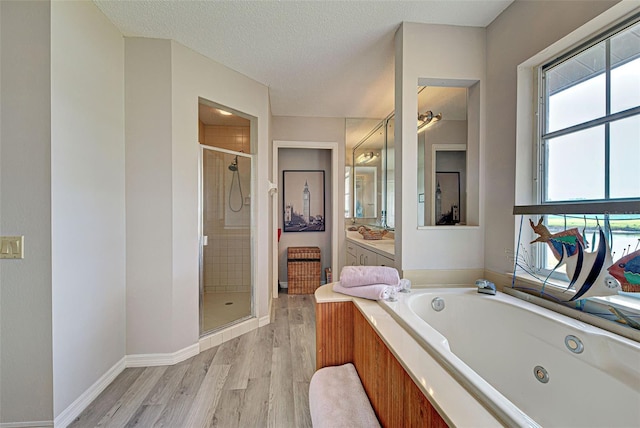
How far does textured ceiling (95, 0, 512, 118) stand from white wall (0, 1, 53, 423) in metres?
0.59

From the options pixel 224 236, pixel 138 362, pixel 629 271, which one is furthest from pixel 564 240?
pixel 138 362

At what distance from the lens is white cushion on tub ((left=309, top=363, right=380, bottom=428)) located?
1189mm

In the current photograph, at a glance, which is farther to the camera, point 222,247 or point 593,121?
point 222,247

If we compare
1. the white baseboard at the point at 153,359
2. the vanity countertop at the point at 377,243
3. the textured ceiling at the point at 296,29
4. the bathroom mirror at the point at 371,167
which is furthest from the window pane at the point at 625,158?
the white baseboard at the point at 153,359

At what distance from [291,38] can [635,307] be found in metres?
2.60

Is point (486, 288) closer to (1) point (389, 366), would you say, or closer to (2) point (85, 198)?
(1) point (389, 366)

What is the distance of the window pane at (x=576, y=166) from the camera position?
4.52ft

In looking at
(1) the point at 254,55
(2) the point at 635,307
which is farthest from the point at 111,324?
(2) the point at 635,307

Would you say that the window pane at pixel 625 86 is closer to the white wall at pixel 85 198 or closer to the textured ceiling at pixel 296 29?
the textured ceiling at pixel 296 29

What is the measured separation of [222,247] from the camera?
8.95ft

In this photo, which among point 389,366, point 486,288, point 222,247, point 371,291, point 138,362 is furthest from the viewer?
point 222,247

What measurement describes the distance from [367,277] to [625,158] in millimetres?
1372

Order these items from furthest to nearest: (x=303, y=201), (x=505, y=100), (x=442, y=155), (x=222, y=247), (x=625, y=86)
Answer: (x=303, y=201) < (x=222, y=247) < (x=442, y=155) < (x=505, y=100) < (x=625, y=86)

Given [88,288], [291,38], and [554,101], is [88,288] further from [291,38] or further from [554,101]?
[554,101]
